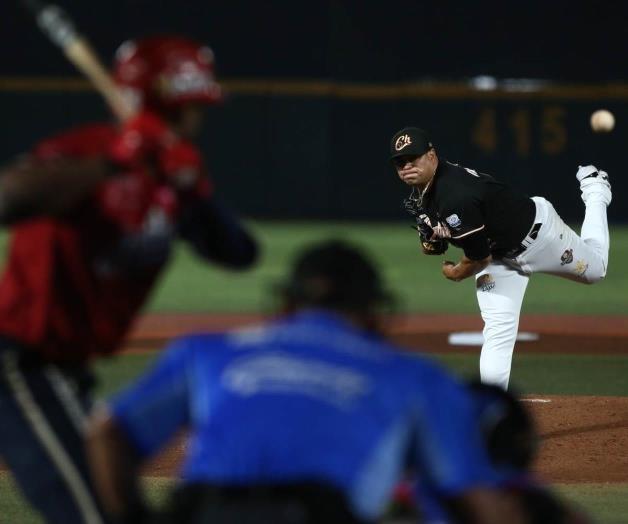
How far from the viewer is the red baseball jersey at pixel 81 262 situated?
10.7ft

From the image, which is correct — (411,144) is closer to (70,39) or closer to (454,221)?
(454,221)

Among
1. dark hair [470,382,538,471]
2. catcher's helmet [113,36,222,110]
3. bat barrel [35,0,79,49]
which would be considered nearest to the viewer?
dark hair [470,382,538,471]

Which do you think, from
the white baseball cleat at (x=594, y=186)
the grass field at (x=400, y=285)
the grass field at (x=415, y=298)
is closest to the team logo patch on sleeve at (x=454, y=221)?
the grass field at (x=415, y=298)

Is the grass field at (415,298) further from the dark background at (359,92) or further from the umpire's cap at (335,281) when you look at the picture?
the dark background at (359,92)

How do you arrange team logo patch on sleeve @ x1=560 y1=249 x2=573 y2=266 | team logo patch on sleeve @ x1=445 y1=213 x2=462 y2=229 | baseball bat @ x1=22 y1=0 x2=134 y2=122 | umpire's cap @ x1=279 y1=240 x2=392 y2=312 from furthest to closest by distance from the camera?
team logo patch on sleeve @ x1=560 y1=249 x2=573 y2=266 < team logo patch on sleeve @ x1=445 y1=213 x2=462 y2=229 < baseball bat @ x1=22 y1=0 x2=134 y2=122 < umpire's cap @ x1=279 y1=240 x2=392 y2=312

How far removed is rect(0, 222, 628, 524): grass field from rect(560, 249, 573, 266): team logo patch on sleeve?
111 cm

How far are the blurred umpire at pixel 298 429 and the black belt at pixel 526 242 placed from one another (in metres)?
5.77

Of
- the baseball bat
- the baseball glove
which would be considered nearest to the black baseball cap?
the baseball glove

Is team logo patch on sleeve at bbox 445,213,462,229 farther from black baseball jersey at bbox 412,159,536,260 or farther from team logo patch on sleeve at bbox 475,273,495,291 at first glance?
team logo patch on sleeve at bbox 475,273,495,291

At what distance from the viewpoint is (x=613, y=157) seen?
939 inches

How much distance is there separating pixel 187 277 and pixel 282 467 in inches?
613

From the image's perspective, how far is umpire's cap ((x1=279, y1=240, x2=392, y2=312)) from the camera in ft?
9.33

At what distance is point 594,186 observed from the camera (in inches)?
356

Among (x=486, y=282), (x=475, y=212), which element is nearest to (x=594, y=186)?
(x=486, y=282)
